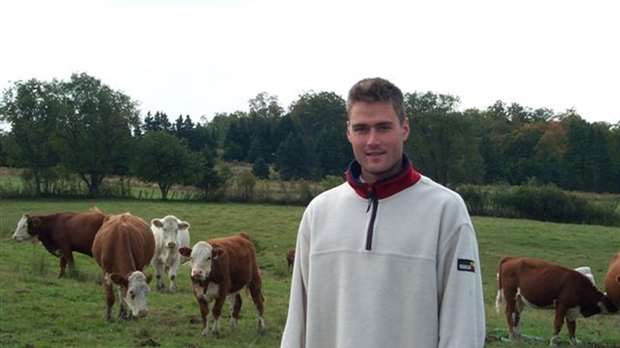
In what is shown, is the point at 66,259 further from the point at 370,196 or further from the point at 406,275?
the point at 406,275

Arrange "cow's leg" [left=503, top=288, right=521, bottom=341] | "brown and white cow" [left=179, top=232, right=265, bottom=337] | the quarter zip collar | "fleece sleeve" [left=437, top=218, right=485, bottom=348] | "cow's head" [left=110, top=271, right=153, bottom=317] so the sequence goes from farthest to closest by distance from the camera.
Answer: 1. "cow's leg" [left=503, top=288, right=521, bottom=341]
2. "cow's head" [left=110, top=271, right=153, bottom=317]
3. "brown and white cow" [left=179, top=232, right=265, bottom=337]
4. the quarter zip collar
5. "fleece sleeve" [left=437, top=218, right=485, bottom=348]

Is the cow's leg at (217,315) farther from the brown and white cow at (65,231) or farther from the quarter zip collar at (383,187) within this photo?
the quarter zip collar at (383,187)

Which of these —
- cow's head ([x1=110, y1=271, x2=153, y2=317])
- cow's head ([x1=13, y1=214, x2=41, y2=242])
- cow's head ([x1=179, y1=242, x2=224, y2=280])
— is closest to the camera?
cow's head ([x1=179, y1=242, x2=224, y2=280])

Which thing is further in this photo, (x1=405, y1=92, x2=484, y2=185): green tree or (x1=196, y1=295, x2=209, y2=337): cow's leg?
(x1=405, y1=92, x2=484, y2=185): green tree

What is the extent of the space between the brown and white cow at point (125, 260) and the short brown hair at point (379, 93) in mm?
9435

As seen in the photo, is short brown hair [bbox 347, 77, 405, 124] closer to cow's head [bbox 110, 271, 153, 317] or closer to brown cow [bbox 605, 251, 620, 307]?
cow's head [bbox 110, 271, 153, 317]

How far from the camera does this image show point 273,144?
90938mm

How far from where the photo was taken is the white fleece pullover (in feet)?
10.5

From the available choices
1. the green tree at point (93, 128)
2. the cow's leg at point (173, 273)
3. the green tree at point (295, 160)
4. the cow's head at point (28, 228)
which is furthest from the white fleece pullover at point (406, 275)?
the green tree at point (295, 160)

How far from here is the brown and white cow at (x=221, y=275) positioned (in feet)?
37.7

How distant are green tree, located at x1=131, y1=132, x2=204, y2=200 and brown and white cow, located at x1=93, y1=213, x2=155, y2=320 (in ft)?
147

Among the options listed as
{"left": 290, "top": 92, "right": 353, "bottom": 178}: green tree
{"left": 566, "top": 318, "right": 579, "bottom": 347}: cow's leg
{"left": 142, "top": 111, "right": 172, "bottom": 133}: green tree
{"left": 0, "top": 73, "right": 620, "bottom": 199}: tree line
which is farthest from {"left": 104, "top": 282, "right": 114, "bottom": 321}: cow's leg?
{"left": 142, "top": 111, "right": 172, "bottom": 133}: green tree

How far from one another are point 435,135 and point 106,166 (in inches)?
1177

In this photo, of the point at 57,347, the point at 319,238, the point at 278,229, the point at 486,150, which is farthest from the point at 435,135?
the point at 319,238
